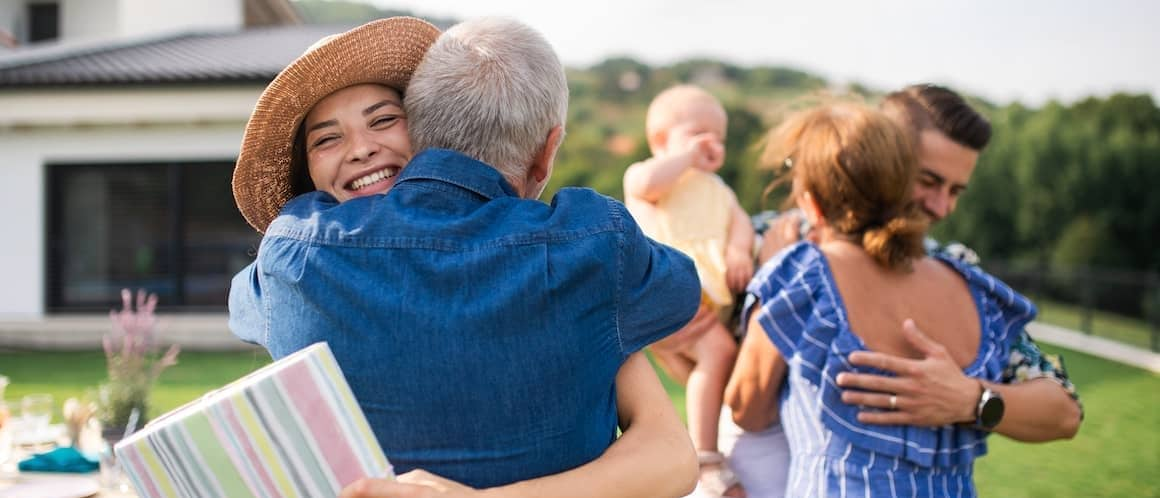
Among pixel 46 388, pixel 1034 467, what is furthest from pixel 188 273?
pixel 1034 467

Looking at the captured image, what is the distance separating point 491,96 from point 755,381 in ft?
3.98

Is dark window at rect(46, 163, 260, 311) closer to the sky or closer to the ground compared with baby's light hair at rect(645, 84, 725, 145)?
closer to the ground

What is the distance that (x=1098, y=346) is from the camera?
13656mm

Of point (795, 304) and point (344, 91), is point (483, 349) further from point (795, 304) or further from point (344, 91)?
point (795, 304)

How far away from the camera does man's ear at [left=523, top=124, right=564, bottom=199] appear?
58.6 inches

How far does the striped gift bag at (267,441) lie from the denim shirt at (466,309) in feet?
0.41

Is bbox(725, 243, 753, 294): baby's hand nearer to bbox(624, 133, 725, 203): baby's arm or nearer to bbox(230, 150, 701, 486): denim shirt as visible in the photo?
bbox(624, 133, 725, 203): baby's arm

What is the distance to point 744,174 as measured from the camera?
106 ft

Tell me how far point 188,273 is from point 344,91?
1354 cm

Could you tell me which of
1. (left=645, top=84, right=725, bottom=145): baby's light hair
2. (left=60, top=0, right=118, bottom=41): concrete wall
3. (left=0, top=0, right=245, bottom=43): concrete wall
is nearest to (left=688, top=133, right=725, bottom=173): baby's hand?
(left=645, top=84, right=725, bottom=145): baby's light hair

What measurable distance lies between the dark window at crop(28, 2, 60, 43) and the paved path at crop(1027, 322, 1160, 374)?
22.3m

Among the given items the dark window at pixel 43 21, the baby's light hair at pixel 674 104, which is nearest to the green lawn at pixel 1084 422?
the baby's light hair at pixel 674 104

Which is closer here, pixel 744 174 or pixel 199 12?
pixel 199 12

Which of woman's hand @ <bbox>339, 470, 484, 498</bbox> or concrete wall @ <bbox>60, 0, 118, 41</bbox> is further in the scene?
concrete wall @ <bbox>60, 0, 118, 41</bbox>
